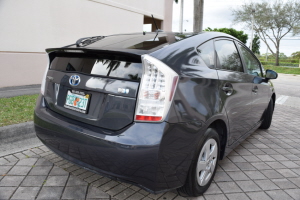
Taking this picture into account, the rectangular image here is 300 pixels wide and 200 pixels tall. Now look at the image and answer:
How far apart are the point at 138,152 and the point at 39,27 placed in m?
7.11

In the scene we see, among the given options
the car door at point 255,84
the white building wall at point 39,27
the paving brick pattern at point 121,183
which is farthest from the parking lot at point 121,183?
the white building wall at point 39,27

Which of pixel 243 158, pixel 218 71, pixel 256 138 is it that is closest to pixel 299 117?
pixel 256 138

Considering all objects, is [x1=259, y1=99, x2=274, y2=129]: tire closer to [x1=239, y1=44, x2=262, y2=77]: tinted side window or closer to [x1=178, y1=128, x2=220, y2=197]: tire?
[x1=239, y1=44, x2=262, y2=77]: tinted side window

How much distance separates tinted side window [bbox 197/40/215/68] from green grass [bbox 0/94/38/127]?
2.91m

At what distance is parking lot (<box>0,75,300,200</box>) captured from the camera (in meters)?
2.36

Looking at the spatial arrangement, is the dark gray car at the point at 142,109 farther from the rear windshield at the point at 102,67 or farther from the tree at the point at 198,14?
the tree at the point at 198,14

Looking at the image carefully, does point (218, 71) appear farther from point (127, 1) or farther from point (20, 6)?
point (127, 1)

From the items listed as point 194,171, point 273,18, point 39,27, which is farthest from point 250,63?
point 273,18

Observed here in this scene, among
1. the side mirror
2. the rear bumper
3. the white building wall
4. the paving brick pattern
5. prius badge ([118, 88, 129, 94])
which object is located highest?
the white building wall

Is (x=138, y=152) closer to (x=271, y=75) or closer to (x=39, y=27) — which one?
(x=271, y=75)

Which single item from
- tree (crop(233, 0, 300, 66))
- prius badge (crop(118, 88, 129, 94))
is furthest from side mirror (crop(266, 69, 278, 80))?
tree (crop(233, 0, 300, 66))

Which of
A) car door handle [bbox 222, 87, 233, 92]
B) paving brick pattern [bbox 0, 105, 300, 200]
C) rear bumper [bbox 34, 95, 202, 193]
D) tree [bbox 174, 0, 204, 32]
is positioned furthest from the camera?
tree [bbox 174, 0, 204, 32]

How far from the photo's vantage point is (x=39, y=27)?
7562 millimetres

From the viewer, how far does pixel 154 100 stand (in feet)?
5.95
